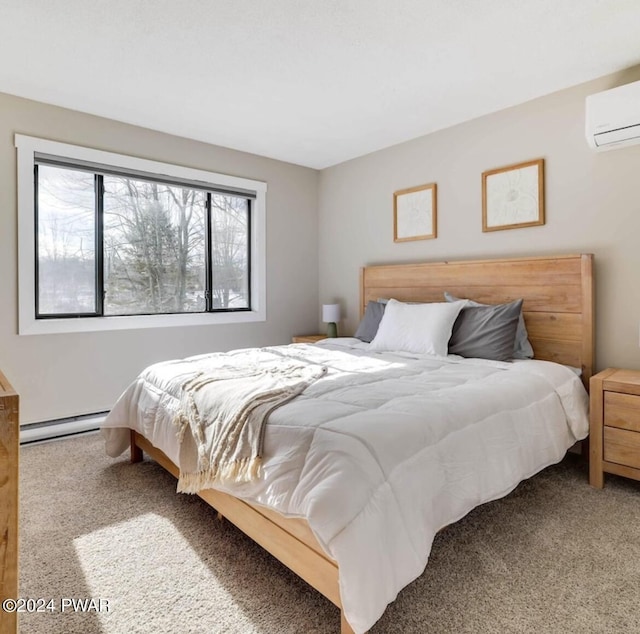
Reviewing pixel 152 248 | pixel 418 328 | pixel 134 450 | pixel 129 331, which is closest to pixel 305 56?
pixel 418 328

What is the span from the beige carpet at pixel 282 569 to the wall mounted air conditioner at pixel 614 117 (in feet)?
6.60

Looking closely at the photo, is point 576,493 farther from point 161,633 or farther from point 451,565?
point 161,633

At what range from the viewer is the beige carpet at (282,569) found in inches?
56.5

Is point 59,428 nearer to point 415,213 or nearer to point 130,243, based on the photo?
point 130,243

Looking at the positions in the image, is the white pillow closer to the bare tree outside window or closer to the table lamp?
the table lamp

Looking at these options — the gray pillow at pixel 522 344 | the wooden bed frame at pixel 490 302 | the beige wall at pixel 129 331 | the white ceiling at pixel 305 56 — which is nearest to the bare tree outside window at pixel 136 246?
the beige wall at pixel 129 331

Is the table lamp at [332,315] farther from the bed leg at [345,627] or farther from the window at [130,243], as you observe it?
the bed leg at [345,627]

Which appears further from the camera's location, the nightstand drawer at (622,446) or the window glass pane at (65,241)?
the window glass pane at (65,241)

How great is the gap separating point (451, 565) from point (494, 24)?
8.45ft

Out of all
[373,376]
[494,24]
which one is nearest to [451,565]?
[373,376]

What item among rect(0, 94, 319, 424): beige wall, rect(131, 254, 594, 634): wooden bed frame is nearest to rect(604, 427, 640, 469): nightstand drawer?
rect(131, 254, 594, 634): wooden bed frame

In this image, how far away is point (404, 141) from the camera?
3.95 metres

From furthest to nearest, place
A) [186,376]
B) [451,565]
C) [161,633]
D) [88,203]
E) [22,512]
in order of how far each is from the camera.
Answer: [88,203] → [186,376] → [22,512] → [451,565] → [161,633]

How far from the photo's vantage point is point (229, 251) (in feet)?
14.1
